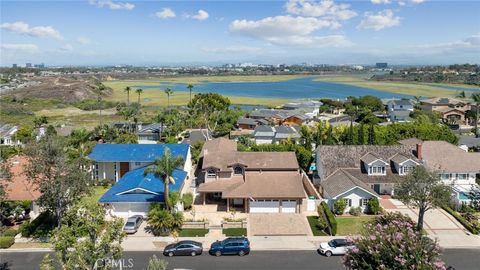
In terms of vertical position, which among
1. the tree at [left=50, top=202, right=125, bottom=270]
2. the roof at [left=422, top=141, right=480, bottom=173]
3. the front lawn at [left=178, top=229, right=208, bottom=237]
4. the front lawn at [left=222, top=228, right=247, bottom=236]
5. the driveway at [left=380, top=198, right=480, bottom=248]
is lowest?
the front lawn at [left=178, top=229, right=208, bottom=237]

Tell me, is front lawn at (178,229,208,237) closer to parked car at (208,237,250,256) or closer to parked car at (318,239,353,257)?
parked car at (208,237,250,256)

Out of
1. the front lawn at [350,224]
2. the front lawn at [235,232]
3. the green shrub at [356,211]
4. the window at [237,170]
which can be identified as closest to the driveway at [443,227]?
the green shrub at [356,211]

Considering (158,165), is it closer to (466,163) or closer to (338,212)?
(338,212)

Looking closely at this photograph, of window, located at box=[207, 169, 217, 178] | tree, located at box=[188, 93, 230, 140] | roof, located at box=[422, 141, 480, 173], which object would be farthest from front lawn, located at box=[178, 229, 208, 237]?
tree, located at box=[188, 93, 230, 140]

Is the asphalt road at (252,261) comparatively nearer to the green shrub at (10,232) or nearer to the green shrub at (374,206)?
the green shrub at (10,232)

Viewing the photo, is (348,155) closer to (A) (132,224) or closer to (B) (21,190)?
(A) (132,224)

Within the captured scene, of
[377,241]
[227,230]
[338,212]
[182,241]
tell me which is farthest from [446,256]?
[182,241]
